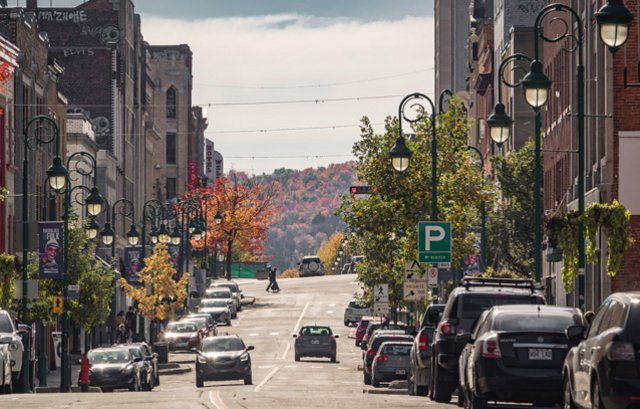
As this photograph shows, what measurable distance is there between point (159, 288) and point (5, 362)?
205ft

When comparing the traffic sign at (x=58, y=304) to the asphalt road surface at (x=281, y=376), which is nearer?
the asphalt road surface at (x=281, y=376)

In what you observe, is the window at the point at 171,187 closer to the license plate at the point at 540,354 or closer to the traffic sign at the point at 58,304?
the traffic sign at the point at 58,304

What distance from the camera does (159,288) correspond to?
96.6m

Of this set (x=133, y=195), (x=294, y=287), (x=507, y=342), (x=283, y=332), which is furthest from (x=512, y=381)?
(x=294, y=287)

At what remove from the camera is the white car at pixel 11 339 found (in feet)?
116

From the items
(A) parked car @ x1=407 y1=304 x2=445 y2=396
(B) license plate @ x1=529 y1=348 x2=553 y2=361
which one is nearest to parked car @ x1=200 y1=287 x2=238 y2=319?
(A) parked car @ x1=407 y1=304 x2=445 y2=396

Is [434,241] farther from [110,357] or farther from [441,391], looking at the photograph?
[441,391]

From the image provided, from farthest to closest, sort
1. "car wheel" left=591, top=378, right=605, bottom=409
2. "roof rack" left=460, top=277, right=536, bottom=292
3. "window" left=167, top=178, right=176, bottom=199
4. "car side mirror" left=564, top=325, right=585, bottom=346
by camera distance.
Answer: "window" left=167, top=178, right=176, bottom=199
"roof rack" left=460, top=277, right=536, bottom=292
"car side mirror" left=564, top=325, right=585, bottom=346
"car wheel" left=591, top=378, right=605, bottom=409

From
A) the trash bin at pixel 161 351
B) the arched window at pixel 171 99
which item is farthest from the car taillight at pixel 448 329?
the arched window at pixel 171 99

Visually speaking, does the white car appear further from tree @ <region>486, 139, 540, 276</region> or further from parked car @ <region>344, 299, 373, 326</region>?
parked car @ <region>344, 299, 373, 326</region>

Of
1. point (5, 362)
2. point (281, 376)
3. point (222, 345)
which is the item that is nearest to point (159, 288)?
point (281, 376)

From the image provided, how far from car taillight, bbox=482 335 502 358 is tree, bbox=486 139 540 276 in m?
48.9

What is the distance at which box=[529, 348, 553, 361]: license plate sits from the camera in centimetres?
2398

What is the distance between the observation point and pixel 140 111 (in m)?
128
